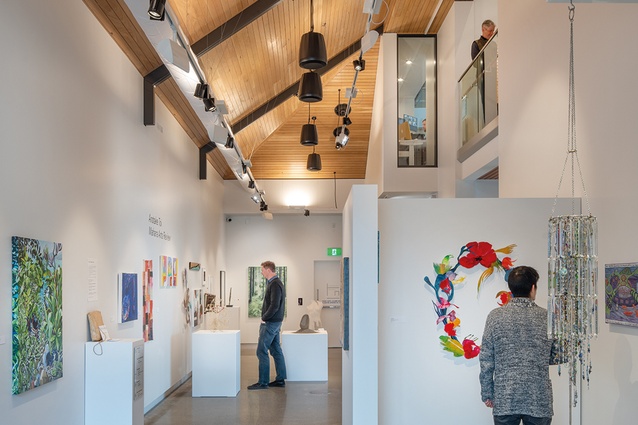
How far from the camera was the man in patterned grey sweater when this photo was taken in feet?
14.9

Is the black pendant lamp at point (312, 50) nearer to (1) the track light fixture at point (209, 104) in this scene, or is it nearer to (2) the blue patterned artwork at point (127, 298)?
(1) the track light fixture at point (209, 104)

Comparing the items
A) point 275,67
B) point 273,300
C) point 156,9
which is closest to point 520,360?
point 156,9

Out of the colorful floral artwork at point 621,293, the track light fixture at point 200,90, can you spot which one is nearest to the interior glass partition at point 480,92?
the track light fixture at point 200,90

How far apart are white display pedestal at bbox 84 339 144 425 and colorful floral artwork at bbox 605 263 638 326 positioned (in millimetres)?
4133

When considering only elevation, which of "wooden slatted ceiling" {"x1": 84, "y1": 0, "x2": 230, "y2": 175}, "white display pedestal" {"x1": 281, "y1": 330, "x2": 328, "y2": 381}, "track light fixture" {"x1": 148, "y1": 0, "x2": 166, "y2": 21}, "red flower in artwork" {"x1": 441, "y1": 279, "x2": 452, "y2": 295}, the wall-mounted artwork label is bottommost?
"white display pedestal" {"x1": 281, "y1": 330, "x2": 328, "y2": 381}

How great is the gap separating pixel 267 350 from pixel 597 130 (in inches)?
259

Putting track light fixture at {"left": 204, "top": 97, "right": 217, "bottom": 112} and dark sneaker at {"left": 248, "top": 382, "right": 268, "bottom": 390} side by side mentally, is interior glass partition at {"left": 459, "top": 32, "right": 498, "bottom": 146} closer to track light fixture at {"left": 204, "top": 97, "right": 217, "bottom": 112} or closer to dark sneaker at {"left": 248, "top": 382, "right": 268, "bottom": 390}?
track light fixture at {"left": 204, "top": 97, "right": 217, "bottom": 112}

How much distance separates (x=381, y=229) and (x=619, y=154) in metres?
2.19

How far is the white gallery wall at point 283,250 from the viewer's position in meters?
18.0

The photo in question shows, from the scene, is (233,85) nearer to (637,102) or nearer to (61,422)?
(61,422)

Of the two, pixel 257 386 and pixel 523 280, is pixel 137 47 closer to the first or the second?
pixel 257 386

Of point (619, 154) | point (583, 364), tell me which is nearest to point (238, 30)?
point (619, 154)

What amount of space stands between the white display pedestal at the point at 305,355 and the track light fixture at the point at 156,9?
267 inches

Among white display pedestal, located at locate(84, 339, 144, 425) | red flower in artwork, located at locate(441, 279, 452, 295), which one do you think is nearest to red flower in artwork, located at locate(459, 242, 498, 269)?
red flower in artwork, located at locate(441, 279, 452, 295)
